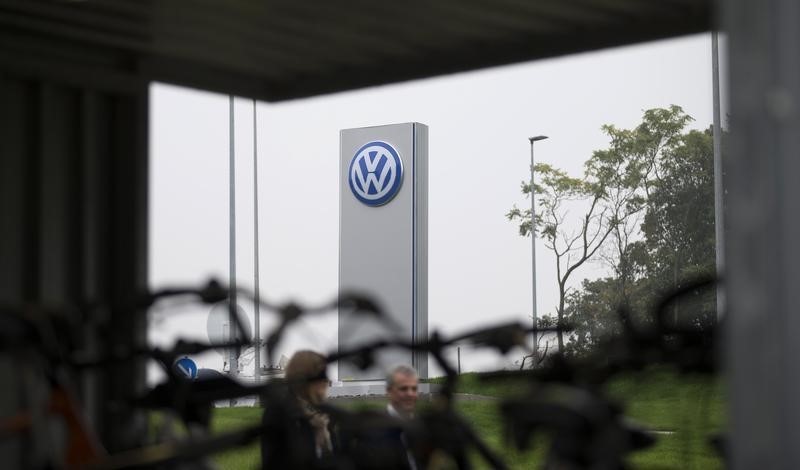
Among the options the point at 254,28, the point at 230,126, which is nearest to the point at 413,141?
the point at 230,126

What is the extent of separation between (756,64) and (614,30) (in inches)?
134

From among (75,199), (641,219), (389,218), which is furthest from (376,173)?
(75,199)

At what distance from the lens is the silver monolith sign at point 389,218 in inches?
925

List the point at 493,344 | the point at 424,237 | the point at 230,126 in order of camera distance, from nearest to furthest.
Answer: the point at 493,344 < the point at 424,237 < the point at 230,126

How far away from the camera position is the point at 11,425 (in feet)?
7.37

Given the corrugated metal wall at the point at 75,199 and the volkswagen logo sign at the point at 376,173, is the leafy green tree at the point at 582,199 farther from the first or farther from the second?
the corrugated metal wall at the point at 75,199

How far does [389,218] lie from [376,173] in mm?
997

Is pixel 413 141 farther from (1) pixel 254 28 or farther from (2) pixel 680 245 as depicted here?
(1) pixel 254 28

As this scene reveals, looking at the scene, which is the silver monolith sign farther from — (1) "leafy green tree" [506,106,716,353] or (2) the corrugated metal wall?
(2) the corrugated metal wall

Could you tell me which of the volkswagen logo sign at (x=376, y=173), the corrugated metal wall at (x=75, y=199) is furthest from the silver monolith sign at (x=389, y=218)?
the corrugated metal wall at (x=75, y=199)

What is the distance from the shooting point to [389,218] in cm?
2438

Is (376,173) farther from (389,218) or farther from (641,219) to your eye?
(641,219)

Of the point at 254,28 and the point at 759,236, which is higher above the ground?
the point at 254,28

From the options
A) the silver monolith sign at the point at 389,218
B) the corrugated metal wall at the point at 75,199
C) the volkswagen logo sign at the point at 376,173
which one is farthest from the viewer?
the volkswagen logo sign at the point at 376,173
